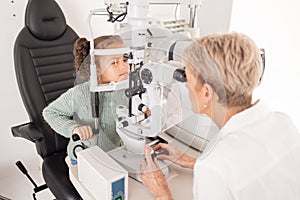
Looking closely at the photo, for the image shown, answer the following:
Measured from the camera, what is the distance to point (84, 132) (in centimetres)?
115

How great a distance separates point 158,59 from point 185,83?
0.11 metres

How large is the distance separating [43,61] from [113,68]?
0.73 m

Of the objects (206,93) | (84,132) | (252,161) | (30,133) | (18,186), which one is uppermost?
(206,93)

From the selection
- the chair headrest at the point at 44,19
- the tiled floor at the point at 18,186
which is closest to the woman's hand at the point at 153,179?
the chair headrest at the point at 44,19

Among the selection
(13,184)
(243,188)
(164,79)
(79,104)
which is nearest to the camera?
(243,188)

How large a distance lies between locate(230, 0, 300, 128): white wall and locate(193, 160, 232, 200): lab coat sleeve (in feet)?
4.00

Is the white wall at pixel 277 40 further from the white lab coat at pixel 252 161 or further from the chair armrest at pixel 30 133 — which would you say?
the chair armrest at pixel 30 133

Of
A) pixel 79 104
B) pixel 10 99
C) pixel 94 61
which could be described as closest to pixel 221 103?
pixel 94 61

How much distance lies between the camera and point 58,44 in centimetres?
167

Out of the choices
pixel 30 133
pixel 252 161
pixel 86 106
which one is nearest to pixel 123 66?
pixel 86 106

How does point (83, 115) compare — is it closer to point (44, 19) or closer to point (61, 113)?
point (61, 113)

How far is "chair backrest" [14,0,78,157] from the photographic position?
1.50 metres

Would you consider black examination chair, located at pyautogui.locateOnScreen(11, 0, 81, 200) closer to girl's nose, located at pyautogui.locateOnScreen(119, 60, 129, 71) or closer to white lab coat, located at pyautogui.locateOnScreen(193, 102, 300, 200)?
girl's nose, located at pyautogui.locateOnScreen(119, 60, 129, 71)

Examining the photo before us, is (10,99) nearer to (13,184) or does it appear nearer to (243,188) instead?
(13,184)
